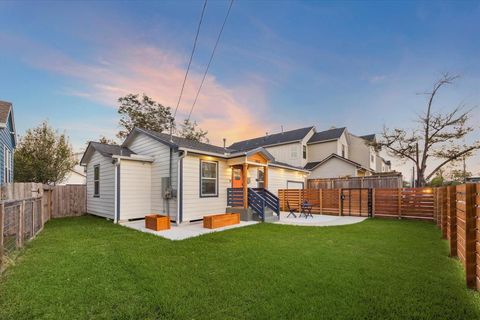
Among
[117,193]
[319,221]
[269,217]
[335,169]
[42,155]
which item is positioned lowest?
[319,221]

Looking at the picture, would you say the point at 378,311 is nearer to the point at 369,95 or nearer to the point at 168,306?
the point at 168,306

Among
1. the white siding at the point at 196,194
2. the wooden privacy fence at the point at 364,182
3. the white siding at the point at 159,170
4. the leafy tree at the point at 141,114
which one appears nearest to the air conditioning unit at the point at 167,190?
the white siding at the point at 159,170

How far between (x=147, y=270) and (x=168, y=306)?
4.80ft

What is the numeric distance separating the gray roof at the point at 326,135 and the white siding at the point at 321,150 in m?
0.42

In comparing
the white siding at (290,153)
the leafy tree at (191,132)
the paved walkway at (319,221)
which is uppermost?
the leafy tree at (191,132)

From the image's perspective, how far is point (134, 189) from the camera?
32.0ft

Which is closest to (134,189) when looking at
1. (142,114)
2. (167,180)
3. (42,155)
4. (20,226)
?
(167,180)

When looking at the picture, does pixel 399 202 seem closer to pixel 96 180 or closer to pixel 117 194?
pixel 117 194

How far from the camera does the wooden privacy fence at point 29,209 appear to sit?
5027 mm

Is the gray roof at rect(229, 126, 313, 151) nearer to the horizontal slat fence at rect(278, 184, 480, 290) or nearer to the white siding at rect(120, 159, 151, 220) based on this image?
the horizontal slat fence at rect(278, 184, 480, 290)

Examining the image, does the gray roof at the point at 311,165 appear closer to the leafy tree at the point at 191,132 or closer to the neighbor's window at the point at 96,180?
the leafy tree at the point at 191,132

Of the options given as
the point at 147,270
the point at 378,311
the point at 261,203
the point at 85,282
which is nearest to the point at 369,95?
the point at 261,203

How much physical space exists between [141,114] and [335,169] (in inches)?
814

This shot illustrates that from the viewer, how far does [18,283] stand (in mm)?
3395
